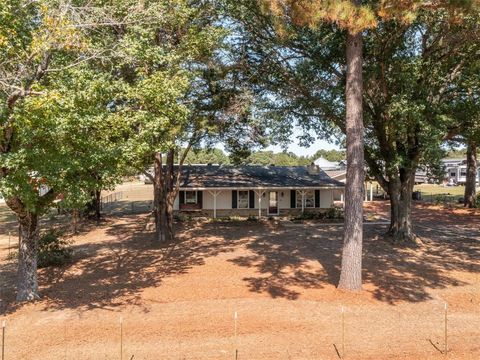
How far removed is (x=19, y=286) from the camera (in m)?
12.5

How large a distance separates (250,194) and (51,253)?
18.9 meters

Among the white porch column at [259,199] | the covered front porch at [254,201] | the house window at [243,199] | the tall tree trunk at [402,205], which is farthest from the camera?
the house window at [243,199]

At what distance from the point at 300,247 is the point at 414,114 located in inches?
344

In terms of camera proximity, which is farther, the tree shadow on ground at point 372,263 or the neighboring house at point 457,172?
the neighboring house at point 457,172

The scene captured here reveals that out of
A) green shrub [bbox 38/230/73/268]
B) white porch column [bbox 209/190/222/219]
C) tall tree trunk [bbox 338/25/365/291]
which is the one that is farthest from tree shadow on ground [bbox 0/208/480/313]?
white porch column [bbox 209/190/222/219]

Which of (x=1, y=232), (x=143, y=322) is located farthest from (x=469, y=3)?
(x=1, y=232)

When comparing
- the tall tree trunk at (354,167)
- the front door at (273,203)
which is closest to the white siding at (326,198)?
the front door at (273,203)

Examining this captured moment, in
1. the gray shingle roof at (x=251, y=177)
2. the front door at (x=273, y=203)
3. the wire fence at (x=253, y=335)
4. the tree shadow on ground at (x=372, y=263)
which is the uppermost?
the gray shingle roof at (x=251, y=177)

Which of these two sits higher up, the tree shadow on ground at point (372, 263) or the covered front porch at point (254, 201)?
the covered front porch at point (254, 201)

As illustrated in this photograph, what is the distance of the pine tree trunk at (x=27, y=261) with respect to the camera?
12.5 metres

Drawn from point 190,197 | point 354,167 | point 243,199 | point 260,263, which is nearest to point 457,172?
point 243,199

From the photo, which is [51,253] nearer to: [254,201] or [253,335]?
[253,335]

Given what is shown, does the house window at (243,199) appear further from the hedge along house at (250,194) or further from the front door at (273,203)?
the front door at (273,203)

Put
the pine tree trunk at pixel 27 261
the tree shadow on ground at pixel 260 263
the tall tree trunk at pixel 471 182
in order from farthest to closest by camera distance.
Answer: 1. the tall tree trunk at pixel 471 182
2. the tree shadow on ground at pixel 260 263
3. the pine tree trunk at pixel 27 261
